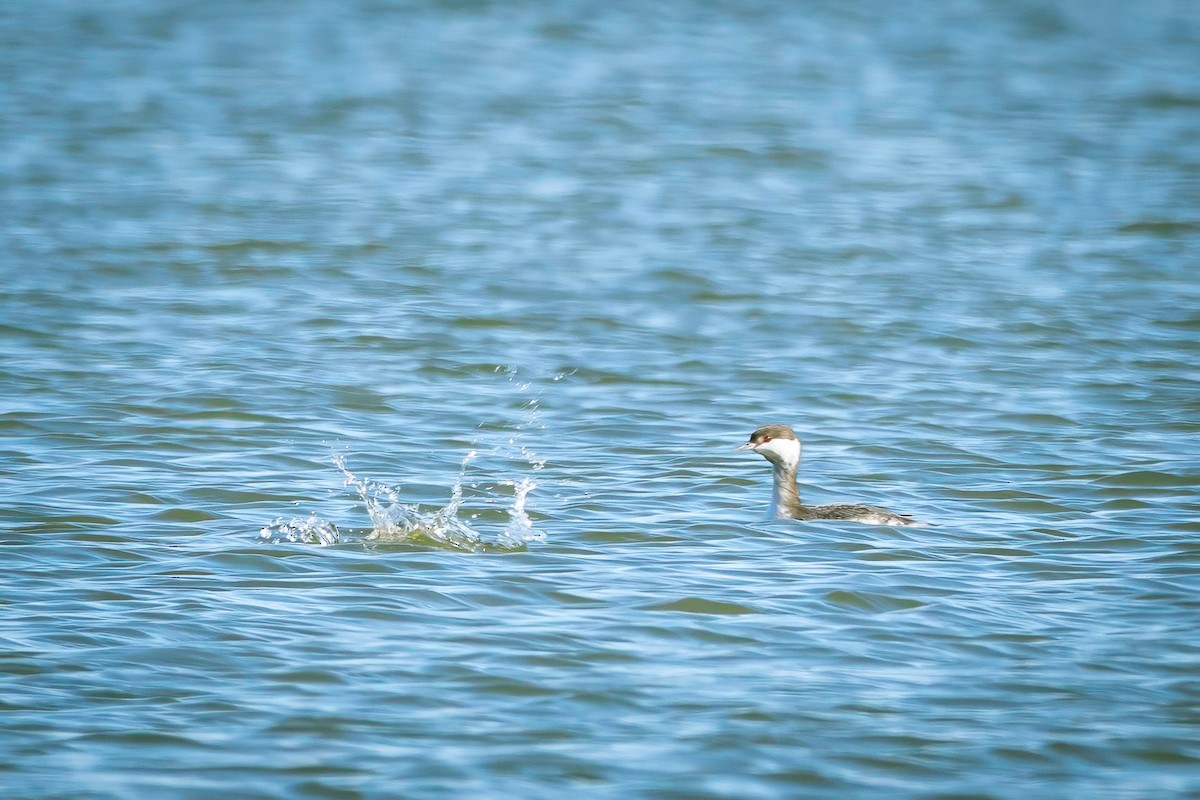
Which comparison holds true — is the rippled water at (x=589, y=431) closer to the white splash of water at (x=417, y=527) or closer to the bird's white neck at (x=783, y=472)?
the white splash of water at (x=417, y=527)

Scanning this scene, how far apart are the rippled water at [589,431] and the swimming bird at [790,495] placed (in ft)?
0.47

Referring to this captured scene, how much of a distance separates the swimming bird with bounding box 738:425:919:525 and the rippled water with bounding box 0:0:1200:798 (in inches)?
5.6

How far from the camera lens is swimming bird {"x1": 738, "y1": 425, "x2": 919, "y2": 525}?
10.0 meters

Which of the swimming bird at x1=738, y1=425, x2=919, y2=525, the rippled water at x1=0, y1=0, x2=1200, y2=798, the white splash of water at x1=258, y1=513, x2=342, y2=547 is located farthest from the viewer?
the swimming bird at x1=738, y1=425, x2=919, y2=525

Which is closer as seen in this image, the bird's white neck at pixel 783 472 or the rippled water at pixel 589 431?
the rippled water at pixel 589 431

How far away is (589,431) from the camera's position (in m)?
12.5

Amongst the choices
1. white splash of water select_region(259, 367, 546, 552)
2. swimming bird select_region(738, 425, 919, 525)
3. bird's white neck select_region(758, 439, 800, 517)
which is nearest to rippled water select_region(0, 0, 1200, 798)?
white splash of water select_region(259, 367, 546, 552)

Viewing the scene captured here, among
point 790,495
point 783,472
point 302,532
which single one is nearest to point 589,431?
point 783,472

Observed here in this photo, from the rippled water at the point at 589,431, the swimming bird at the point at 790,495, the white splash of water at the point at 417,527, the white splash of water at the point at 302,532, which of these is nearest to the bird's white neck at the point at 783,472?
the swimming bird at the point at 790,495

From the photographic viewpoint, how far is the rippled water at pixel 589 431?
22.6ft

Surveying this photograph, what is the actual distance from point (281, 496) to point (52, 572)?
1927 millimetres

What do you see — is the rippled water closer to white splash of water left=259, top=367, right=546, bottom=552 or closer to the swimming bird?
white splash of water left=259, top=367, right=546, bottom=552

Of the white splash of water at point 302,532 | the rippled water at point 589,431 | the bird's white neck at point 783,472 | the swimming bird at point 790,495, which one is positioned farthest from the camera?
the bird's white neck at point 783,472

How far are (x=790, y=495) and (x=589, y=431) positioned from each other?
2457 millimetres
